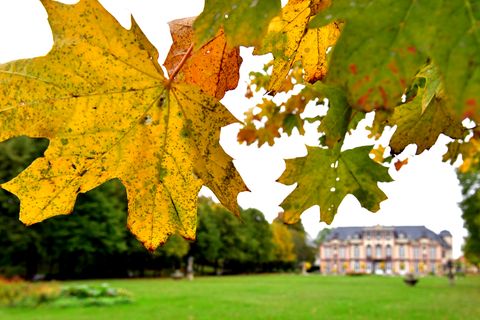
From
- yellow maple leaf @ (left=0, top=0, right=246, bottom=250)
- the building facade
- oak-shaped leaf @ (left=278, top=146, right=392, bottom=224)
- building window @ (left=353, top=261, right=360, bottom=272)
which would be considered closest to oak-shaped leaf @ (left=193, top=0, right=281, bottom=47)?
yellow maple leaf @ (left=0, top=0, right=246, bottom=250)

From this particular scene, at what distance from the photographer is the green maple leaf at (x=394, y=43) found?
1.50 feet

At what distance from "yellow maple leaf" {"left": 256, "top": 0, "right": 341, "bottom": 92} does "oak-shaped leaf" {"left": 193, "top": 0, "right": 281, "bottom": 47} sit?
41cm

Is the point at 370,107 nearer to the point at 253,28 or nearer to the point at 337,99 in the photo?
the point at 253,28

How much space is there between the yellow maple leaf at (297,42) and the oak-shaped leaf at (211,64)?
96mm

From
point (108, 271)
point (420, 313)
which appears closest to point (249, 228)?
point (108, 271)

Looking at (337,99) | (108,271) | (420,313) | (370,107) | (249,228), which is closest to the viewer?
(370,107)

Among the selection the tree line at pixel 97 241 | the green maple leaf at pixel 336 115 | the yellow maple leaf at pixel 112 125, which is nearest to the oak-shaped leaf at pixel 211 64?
the yellow maple leaf at pixel 112 125

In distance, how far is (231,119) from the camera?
0.86m

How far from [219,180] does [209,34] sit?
0.35 meters

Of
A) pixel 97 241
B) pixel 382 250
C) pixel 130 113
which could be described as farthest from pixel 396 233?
pixel 130 113

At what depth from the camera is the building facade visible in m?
80.1

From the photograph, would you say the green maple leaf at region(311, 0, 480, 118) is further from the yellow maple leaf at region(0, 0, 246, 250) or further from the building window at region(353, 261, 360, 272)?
the building window at region(353, 261, 360, 272)

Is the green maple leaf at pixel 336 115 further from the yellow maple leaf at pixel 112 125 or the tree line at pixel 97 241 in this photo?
the tree line at pixel 97 241

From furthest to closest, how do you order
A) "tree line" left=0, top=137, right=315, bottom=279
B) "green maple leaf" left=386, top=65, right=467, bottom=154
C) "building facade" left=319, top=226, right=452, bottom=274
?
"building facade" left=319, top=226, right=452, bottom=274, "tree line" left=0, top=137, right=315, bottom=279, "green maple leaf" left=386, top=65, right=467, bottom=154
